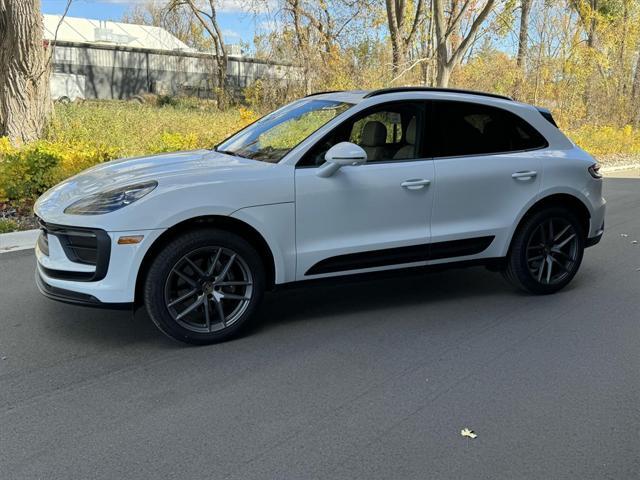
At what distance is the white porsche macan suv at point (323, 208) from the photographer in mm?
4164

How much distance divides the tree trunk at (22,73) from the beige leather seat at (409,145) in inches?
321

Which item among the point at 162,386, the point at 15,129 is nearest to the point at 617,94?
the point at 15,129

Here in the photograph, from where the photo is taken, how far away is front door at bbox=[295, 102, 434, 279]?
15.0 ft

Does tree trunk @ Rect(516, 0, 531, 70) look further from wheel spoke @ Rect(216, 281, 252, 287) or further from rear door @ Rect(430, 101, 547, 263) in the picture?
wheel spoke @ Rect(216, 281, 252, 287)

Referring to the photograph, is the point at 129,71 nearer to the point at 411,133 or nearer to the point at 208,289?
the point at 411,133

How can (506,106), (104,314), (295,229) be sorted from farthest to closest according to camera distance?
(506,106) < (104,314) < (295,229)

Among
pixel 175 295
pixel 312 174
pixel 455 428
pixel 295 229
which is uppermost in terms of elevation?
pixel 312 174

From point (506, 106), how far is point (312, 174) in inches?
77.5

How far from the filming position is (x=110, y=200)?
417cm

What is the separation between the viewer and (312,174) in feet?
15.0

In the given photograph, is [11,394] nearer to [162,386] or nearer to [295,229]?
[162,386]

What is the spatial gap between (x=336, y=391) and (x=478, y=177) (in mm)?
2240

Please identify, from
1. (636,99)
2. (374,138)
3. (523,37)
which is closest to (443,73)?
(523,37)

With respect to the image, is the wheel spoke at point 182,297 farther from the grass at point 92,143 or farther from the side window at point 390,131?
the side window at point 390,131
